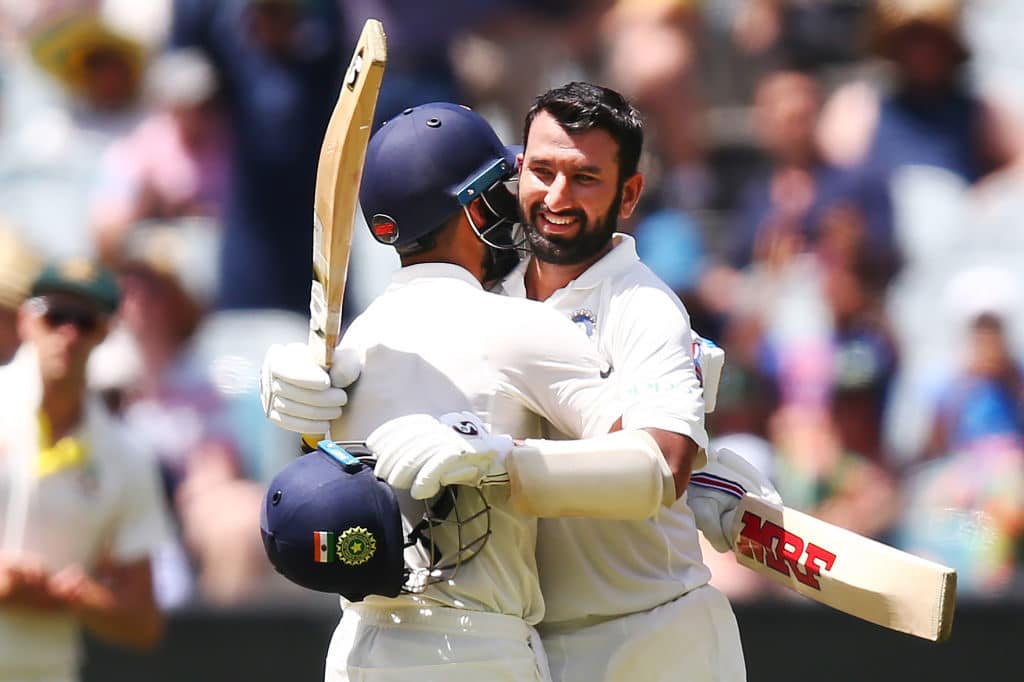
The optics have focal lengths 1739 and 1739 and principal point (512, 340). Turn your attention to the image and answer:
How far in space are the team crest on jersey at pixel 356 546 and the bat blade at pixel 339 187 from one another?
1.16 ft

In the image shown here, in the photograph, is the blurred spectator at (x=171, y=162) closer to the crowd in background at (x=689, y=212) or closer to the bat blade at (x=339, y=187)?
the crowd in background at (x=689, y=212)

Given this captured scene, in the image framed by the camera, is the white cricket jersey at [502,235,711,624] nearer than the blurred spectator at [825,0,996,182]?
Yes

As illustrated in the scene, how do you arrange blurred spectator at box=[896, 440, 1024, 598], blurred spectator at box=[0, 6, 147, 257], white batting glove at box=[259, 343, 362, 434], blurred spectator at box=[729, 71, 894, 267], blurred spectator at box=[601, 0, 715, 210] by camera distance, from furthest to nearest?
blurred spectator at box=[0, 6, 147, 257] → blurred spectator at box=[601, 0, 715, 210] → blurred spectator at box=[729, 71, 894, 267] → blurred spectator at box=[896, 440, 1024, 598] → white batting glove at box=[259, 343, 362, 434]

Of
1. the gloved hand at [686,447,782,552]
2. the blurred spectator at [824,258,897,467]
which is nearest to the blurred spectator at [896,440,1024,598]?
the blurred spectator at [824,258,897,467]

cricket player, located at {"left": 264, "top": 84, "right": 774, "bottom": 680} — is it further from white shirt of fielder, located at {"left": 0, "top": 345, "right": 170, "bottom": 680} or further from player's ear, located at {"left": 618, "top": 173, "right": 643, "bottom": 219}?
white shirt of fielder, located at {"left": 0, "top": 345, "right": 170, "bottom": 680}

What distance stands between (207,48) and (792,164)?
8.23 feet

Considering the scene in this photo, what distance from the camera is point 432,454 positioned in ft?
9.89

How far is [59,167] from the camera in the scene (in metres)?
7.71

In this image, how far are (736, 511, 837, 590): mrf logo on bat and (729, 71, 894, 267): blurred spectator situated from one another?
316 centimetres

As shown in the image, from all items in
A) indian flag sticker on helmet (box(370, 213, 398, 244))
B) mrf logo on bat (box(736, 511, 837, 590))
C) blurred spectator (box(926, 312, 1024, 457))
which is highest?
indian flag sticker on helmet (box(370, 213, 398, 244))

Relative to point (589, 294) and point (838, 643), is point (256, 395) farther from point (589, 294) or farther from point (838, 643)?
point (589, 294)

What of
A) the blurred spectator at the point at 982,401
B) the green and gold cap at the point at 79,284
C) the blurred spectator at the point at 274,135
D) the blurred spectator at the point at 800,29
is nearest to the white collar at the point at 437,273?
the green and gold cap at the point at 79,284

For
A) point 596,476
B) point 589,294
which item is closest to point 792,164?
point 589,294

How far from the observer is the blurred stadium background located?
20.6 ft
